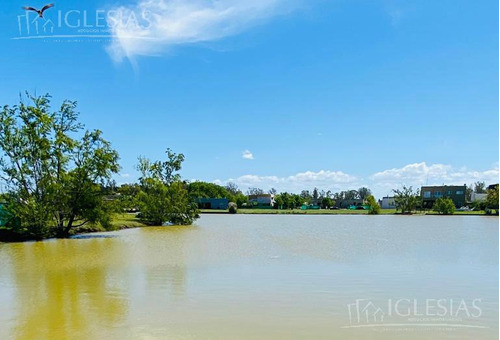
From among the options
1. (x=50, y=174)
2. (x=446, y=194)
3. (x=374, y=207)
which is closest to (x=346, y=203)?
(x=446, y=194)

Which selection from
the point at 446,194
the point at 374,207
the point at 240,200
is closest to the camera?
the point at 374,207

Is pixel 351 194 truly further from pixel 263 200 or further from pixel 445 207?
pixel 445 207

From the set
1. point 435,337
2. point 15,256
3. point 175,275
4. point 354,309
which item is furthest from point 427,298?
point 15,256

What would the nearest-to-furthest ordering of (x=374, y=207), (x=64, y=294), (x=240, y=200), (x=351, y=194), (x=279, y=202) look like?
(x=64, y=294) → (x=374, y=207) → (x=279, y=202) → (x=240, y=200) → (x=351, y=194)

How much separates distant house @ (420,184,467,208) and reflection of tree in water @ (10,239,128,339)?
80.8 m

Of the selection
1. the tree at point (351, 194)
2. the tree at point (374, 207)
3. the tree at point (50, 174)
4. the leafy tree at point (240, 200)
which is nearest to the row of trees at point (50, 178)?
the tree at point (50, 174)

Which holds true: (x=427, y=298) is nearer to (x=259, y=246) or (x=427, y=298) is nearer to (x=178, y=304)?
(x=178, y=304)

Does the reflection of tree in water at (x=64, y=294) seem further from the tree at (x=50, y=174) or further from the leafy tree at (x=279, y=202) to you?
the leafy tree at (x=279, y=202)

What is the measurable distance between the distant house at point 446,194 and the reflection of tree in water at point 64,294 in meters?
80.8

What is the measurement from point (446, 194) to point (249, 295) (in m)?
87.6

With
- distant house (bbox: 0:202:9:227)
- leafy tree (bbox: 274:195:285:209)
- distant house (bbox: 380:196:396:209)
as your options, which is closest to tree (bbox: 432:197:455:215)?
distant house (bbox: 380:196:396:209)

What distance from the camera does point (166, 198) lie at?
36.0 meters

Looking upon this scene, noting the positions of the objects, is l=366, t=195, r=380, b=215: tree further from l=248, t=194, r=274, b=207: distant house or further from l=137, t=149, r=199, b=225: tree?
l=248, t=194, r=274, b=207: distant house

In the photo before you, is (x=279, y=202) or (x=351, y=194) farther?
(x=351, y=194)
